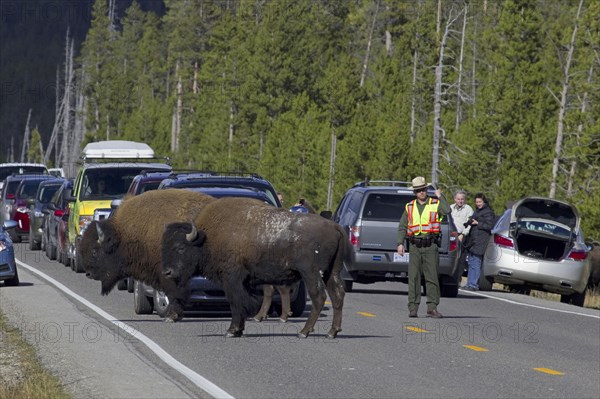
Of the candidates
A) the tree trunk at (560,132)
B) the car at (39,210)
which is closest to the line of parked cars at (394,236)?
the car at (39,210)

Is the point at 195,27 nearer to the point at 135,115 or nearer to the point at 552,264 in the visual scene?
the point at 135,115

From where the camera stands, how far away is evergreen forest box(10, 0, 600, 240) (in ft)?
172

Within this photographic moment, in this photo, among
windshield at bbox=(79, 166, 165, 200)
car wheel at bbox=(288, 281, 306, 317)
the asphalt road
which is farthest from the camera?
windshield at bbox=(79, 166, 165, 200)

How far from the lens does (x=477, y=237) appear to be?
25656 mm

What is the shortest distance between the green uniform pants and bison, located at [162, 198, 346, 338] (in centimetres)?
363

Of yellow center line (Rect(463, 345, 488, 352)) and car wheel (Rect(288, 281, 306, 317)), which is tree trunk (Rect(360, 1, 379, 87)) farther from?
yellow center line (Rect(463, 345, 488, 352))

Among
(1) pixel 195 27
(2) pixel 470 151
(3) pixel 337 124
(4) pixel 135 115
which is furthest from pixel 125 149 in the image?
(4) pixel 135 115

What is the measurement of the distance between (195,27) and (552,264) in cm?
9529

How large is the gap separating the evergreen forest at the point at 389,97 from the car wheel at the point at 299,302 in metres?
27.3

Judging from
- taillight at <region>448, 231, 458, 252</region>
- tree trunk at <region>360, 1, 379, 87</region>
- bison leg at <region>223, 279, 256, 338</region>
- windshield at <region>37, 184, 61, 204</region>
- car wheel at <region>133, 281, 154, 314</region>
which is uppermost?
tree trunk at <region>360, 1, 379, 87</region>

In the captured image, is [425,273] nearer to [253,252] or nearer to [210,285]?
[210,285]

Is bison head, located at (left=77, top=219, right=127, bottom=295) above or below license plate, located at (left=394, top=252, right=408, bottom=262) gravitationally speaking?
above

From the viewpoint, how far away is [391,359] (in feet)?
44.4

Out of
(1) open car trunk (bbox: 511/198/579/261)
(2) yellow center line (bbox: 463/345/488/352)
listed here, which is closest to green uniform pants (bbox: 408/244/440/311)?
(2) yellow center line (bbox: 463/345/488/352)
